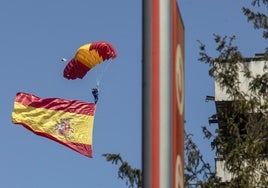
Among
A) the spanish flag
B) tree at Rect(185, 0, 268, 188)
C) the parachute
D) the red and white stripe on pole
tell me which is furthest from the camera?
the parachute

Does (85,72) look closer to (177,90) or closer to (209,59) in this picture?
(209,59)

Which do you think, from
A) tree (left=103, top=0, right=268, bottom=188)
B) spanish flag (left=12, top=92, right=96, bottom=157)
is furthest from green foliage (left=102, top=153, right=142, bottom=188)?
spanish flag (left=12, top=92, right=96, bottom=157)

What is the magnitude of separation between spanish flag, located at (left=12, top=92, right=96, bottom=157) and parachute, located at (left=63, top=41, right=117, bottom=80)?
8.51 feet

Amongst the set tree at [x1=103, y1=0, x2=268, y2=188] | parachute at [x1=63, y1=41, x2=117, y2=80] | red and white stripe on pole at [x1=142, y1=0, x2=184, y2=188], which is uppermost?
parachute at [x1=63, y1=41, x2=117, y2=80]

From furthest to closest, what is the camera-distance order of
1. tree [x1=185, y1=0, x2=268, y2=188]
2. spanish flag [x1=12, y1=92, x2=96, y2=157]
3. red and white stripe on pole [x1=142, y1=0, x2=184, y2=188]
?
1. spanish flag [x1=12, y1=92, x2=96, y2=157]
2. tree [x1=185, y1=0, x2=268, y2=188]
3. red and white stripe on pole [x1=142, y1=0, x2=184, y2=188]

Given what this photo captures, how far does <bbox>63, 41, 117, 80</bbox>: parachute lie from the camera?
38438 millimetres

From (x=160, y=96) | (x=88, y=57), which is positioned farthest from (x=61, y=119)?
(x=160, y=96)

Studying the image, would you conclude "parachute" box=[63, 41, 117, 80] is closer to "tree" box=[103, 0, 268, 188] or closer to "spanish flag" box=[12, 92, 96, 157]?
"spanish flag" box=[12, 92, 96, 157]

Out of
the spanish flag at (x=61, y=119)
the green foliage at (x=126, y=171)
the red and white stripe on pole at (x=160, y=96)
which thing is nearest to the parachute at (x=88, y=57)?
the spanish flag at (x=61, y=119)

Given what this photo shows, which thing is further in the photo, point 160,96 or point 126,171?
point 126,171

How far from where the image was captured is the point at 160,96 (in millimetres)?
3447

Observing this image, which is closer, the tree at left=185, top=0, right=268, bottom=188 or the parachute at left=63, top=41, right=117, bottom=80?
the tree at left=185, top=0, right=268, bottom=188

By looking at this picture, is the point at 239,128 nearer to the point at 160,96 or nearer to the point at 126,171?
the point at 126,171

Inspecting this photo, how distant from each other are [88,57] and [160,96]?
3563 centimetres
